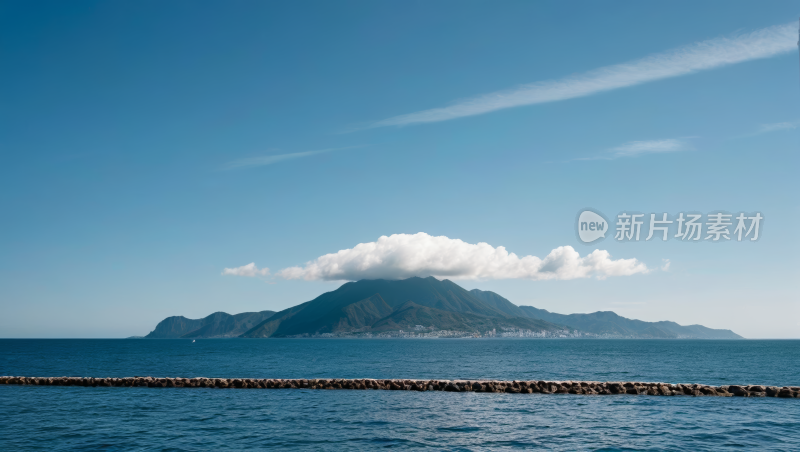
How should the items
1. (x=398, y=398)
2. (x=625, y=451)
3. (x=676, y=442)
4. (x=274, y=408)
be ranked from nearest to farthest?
(x=625, y=451) → (x=676, y=442) → (x=274, y=408) → (x=398, y=398)

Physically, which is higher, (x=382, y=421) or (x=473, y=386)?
(x=382, y=421)

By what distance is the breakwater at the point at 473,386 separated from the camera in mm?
45156

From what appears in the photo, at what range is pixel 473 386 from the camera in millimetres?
48031

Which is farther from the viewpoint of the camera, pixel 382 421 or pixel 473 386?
pixel 473 386

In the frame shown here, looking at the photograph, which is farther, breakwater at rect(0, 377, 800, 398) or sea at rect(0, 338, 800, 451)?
breakwater at rect(0, 377, 800, 398)

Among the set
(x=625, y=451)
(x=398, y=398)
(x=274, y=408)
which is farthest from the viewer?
(x=398, y=398)

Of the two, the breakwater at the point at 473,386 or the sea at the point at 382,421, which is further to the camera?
the breakwater at the point at 473,386

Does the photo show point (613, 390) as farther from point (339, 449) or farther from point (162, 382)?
point (162, 382)

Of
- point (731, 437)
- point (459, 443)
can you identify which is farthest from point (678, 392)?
point (459, 443)

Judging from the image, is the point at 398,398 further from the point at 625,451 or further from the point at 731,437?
the point at 731,437

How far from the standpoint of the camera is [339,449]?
2659cm

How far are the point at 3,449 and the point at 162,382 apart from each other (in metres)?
25.5

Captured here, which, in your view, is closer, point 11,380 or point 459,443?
point 459,443

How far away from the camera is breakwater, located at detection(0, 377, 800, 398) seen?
148ft
